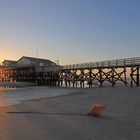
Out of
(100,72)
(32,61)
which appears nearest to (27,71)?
(32,61)

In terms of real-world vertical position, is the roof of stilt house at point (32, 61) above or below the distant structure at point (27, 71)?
above

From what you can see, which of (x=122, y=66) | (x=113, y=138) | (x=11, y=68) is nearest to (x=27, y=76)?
(x=11, y=68)

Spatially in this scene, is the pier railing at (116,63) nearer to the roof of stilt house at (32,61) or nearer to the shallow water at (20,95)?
the shallow water at (20,95)

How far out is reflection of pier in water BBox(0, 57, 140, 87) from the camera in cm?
3475

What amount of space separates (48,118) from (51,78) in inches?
1736

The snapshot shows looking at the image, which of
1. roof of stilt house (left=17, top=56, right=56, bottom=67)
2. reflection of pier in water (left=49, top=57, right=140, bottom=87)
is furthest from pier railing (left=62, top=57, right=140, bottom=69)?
roof of stilt house (left=17, top=56, right=56, bottom=67)

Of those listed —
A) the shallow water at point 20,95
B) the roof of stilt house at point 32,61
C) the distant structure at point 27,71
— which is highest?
the roof of stilt house at point 32,61

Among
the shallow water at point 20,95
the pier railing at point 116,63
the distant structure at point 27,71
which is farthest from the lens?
the distant structure at point 27,71

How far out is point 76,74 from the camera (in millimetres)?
47281

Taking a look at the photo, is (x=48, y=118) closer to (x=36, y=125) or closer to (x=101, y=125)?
(x=36, y=125)

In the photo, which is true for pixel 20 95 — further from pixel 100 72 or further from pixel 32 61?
pixel 32 61

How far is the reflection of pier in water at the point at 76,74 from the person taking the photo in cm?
3475

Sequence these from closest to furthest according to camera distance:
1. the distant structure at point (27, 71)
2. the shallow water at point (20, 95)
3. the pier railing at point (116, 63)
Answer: the shallow water at point (20, 95)
the pier railing at point (116, 63)
the distant structure at point (27, 71)

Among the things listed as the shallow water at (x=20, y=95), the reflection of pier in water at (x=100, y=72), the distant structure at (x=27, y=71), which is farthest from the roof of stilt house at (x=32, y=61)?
the shallow water at (x=20, y=95)
